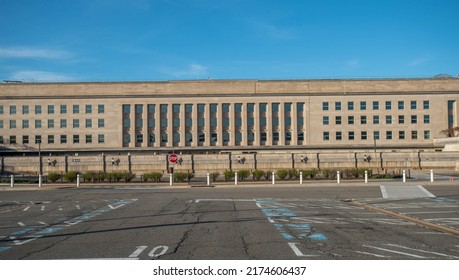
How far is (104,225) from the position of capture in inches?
563

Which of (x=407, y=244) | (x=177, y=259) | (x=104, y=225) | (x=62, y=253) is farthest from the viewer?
(x=104, y=225)

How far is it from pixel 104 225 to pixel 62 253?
5015 mm

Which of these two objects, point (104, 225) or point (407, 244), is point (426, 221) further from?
point (104, 225)

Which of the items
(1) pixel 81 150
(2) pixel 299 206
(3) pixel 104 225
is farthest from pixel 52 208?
(1) pixel 81 150

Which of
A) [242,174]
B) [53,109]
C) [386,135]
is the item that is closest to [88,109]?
[53,109]

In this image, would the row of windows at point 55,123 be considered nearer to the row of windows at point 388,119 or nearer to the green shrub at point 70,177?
the row of windows at point 388,119

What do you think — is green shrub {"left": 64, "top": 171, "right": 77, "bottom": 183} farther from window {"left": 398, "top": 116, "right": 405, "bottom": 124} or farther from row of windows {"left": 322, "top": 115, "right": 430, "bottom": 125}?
window {"left": 398, "top": 116, "right": 405, "bottom": 124}

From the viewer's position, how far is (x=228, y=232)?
1251cm

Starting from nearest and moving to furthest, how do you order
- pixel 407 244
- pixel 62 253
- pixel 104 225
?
pixel 62 253, pixel 407 244, pixel 104 225

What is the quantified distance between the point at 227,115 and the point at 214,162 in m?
32.7

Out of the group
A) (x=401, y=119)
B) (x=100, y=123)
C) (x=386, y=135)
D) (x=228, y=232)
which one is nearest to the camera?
(x=228, y=232)

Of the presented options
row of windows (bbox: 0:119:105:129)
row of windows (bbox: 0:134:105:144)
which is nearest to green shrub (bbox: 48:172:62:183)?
row of windows (bbox: 0:134:105:144)

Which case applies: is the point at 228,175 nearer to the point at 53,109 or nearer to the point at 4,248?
the point at 4,248

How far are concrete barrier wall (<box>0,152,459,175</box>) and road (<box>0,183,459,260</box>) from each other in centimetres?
3585
